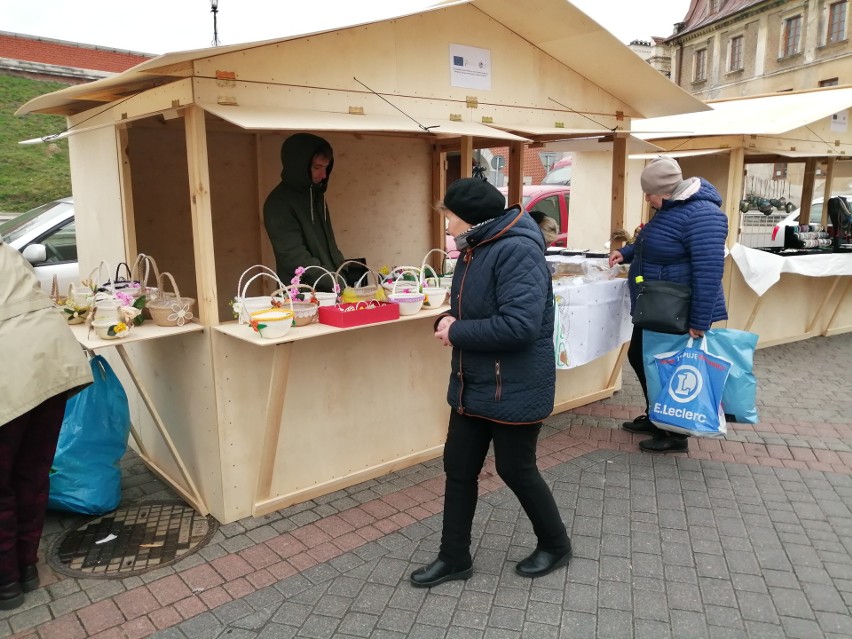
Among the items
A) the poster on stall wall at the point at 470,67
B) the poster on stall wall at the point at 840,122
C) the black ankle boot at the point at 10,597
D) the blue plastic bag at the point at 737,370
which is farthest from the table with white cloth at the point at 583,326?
the poster on stall wall at the point at 840,122

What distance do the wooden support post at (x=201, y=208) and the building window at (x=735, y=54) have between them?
130 ft

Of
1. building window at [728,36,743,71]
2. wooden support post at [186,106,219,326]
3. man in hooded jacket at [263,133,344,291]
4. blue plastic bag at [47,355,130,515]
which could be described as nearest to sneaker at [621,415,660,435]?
man in hooded jacket at [263,133,344,291]

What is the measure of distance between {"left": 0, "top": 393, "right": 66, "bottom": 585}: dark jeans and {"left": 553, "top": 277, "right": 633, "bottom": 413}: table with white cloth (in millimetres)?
2824

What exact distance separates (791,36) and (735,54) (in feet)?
13.1

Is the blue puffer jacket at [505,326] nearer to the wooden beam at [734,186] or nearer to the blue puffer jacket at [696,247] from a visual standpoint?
the blue puffer jacket at [696,247]

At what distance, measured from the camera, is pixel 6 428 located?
2.62 meters

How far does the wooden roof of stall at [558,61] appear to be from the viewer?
3.15 metres

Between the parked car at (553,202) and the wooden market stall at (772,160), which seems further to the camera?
the parked car at (553,202)

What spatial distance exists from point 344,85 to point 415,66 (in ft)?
1.81

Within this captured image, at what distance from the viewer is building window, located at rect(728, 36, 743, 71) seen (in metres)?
35.9

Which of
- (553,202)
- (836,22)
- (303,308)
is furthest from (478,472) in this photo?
(836,22)

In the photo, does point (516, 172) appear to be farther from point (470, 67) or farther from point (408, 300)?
point (408, 300)

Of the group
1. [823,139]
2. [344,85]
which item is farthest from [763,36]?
[344,85]

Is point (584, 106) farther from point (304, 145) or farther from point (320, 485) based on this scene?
point (320, 485)
